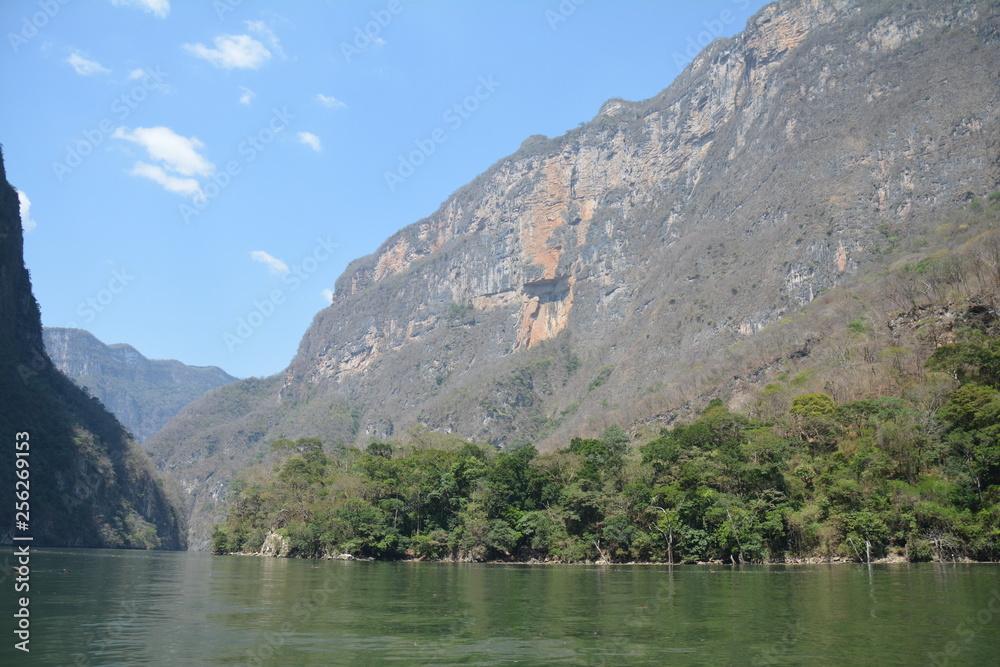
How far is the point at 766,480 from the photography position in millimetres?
58031

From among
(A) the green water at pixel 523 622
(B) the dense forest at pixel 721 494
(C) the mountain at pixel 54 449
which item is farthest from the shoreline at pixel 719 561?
(C) the mountain at pixel 54 449

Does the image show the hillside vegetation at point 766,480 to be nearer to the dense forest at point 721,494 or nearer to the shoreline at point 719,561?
the dense forest at point 721,494

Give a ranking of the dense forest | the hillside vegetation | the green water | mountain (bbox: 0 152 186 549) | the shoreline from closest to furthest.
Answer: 1. the green water
2. the shoreline
3. the dense forest
4. the hillside vegetation
5. mountain (bbox: 0 152 186 549)

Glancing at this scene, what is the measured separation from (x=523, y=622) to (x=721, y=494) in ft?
127

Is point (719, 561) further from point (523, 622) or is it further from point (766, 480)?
point (523, 622)

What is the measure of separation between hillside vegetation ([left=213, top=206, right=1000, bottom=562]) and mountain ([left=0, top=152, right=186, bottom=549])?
1158 inches

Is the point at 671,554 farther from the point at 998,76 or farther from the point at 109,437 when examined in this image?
the point at 998,76

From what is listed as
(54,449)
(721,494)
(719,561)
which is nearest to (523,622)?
(721,494)

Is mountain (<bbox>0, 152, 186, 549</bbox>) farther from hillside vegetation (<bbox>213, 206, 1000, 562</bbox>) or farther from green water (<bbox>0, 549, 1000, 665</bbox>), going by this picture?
green water (<bbox>0, 549, 1000, 665</bbox>)

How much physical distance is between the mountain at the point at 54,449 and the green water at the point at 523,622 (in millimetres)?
79596

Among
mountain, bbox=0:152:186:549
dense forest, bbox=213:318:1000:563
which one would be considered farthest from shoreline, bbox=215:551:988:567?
mountain, bbox=0:152:186:549

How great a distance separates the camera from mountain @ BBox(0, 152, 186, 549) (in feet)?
343

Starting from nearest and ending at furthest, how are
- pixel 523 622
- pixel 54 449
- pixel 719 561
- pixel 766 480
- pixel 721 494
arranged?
pixel 523 622, pixel 719 561, pixel 721 494, pixel 766 480, pixel 54 449

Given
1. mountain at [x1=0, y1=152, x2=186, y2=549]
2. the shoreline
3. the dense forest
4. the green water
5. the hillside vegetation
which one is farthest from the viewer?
mountain at [x1=0, y1=152, x2=186, y2=549]
